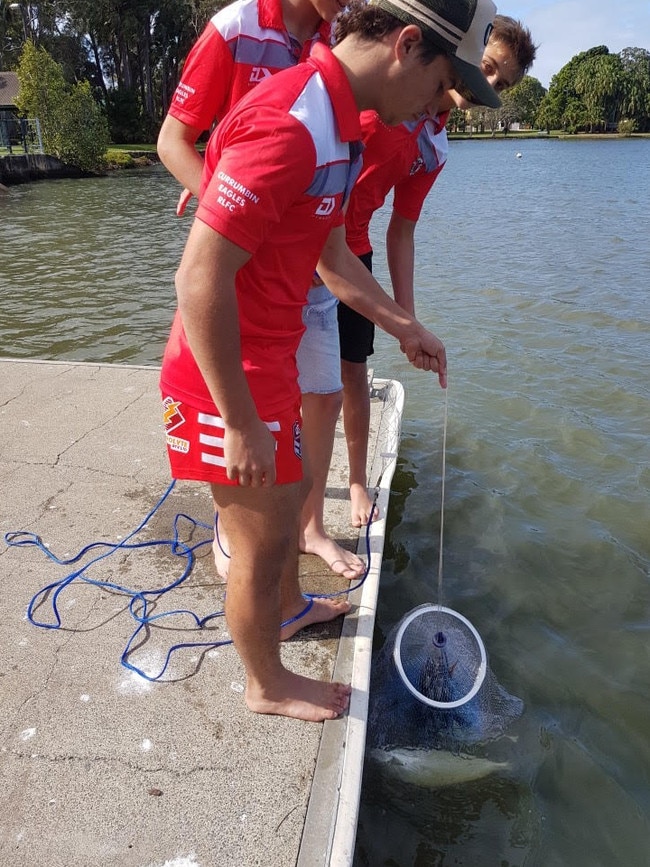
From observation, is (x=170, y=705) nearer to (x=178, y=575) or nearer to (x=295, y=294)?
(x=178, y=575)

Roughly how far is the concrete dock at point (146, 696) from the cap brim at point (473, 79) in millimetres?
1999

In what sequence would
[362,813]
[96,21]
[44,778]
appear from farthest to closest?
[96,21]
[362,813]
[44,778]

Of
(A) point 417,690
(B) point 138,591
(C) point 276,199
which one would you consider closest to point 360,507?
(A) point 417,690

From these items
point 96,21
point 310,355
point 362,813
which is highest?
point 96,21

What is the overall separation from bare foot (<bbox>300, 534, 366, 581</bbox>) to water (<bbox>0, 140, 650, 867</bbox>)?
0.60 meters

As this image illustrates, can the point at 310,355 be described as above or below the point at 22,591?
above

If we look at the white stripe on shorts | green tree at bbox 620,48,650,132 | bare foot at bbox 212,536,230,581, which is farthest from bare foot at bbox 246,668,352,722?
green tree at bbox 620,48,650,132

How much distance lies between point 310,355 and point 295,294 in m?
1.08

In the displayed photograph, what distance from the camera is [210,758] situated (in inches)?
91.4

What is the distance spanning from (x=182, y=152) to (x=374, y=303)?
1002 millimetres

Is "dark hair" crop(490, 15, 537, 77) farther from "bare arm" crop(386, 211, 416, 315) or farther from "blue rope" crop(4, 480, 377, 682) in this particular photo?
"blue rope" crop(4, 480, 377, 682)

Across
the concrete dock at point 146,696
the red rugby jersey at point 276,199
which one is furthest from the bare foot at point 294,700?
the red rugby jersey at point 276,199

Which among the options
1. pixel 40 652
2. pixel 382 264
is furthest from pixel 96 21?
pixel 40 652

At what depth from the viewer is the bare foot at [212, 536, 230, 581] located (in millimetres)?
3193
